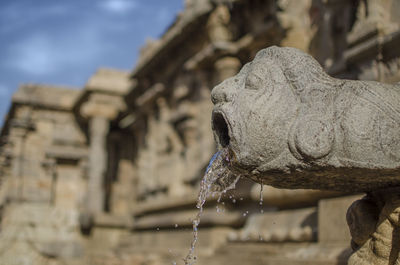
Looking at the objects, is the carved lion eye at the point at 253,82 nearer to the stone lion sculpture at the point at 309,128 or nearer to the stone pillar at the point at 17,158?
the stone lion sculpture at the point at 309,128

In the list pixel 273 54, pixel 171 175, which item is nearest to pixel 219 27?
pixel 171 175

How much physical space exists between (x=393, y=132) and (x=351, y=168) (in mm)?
200

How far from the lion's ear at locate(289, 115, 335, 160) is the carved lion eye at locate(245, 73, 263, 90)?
223mm

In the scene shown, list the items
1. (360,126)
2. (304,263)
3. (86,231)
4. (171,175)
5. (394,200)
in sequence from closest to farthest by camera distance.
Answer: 1. (360,126)
2. (394,200)
3. (304,263)
4. (171,175)
5. (86,231)

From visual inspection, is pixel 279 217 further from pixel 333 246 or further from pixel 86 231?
pixel 86 231

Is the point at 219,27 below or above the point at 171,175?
above

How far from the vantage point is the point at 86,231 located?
10.6 meters

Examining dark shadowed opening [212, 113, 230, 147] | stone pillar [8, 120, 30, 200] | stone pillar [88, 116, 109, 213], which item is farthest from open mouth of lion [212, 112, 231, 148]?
stone pillar [8, 120, 30, 200]

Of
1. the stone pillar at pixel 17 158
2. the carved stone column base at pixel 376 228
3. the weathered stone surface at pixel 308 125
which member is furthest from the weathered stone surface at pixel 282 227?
the stone pillar at pixel 17 158

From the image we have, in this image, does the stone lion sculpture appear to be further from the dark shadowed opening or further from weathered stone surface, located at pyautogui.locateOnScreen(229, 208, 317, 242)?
weathered stone surface, located at pyautogui.locateOnScreen(229, 208, 317, 242)

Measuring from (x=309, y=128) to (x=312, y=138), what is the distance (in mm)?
39

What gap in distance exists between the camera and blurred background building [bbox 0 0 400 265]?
4324 mm

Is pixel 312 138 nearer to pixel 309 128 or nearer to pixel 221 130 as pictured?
pixel 309 128

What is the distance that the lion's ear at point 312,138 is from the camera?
6.04ft
